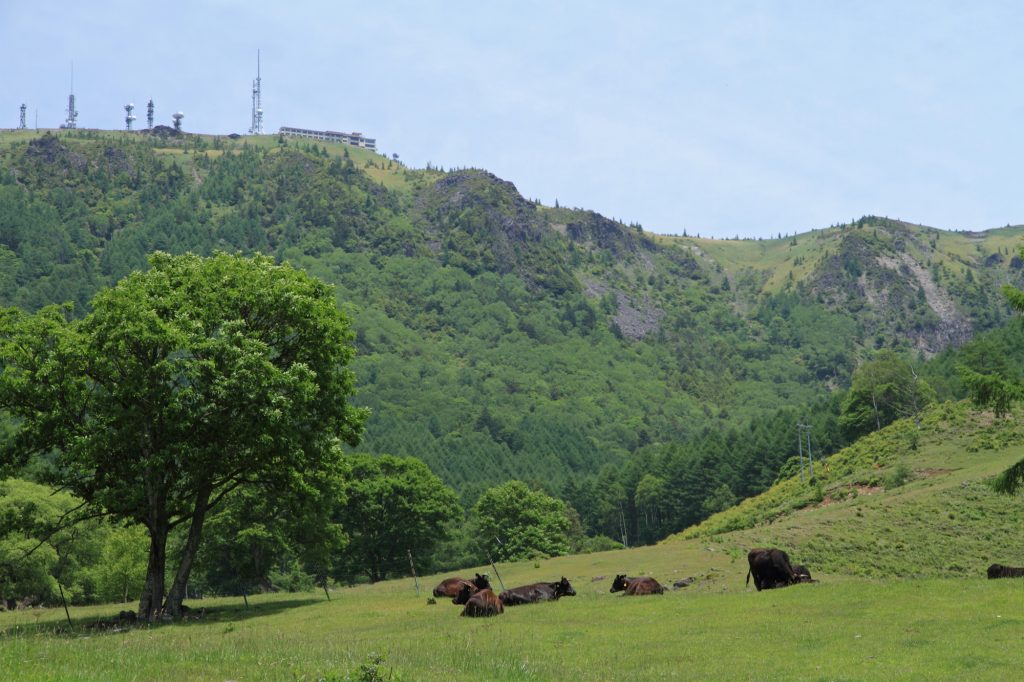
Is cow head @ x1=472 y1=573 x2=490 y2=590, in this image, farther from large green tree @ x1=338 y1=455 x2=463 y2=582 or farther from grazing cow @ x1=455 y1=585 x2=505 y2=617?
large green tree @ x1=338 y1=455 x2=463 y2=582

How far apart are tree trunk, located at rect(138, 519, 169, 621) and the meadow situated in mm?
2144

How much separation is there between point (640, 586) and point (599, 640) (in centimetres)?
1233

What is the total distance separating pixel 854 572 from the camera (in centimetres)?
4847

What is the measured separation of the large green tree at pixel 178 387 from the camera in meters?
37.9

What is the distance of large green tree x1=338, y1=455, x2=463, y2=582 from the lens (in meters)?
99.5

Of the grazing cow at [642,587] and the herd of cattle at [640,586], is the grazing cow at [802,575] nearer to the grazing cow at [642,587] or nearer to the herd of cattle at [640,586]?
the herd of cattle at [640,586]

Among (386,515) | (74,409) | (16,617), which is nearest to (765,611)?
(74,409)

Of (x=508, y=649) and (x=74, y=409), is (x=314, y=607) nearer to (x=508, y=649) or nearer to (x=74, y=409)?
(x=74, y=409)

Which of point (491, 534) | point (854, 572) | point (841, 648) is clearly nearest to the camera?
point (841, 648)

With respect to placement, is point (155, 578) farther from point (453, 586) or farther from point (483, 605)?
point (483, 605)

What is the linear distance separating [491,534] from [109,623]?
305 ft

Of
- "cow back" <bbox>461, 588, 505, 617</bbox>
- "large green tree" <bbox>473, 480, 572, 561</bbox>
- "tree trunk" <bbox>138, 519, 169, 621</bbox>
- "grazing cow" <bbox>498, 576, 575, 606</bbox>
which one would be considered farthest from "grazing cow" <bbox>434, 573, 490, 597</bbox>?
"large green tree" <bbox>473, 480, 572, 561</bbox>

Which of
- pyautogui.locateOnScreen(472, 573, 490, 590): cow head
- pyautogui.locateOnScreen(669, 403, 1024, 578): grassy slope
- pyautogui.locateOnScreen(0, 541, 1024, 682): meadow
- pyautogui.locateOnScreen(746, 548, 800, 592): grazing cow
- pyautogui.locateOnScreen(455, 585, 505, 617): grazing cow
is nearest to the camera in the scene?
pyautogui.locateOnScreen(0, 541, 1024, 682): meadow

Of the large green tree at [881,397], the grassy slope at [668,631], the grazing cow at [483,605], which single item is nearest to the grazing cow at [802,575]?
the grassy slope at [668,631]
